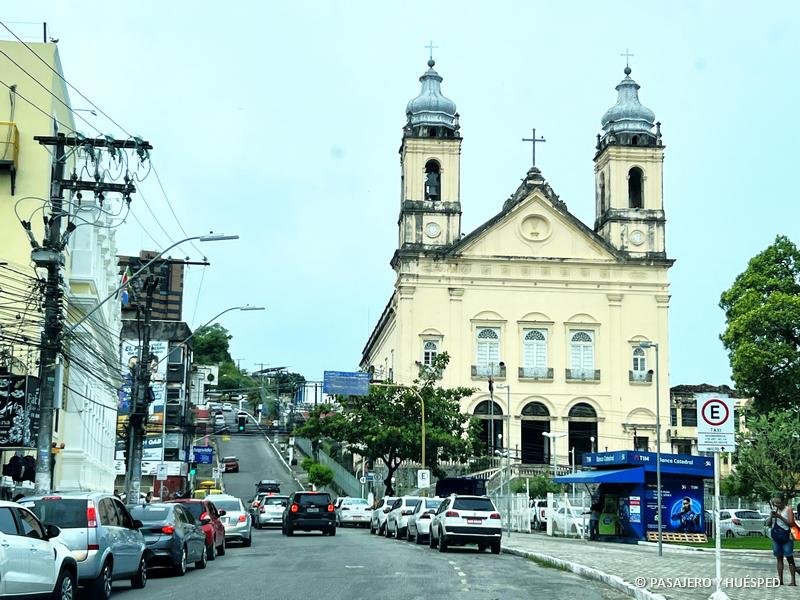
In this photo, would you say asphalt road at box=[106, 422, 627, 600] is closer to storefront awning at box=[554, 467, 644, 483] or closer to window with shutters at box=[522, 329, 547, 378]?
storefront awning at box=[554, 467, 644, 483]

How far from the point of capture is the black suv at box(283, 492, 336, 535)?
42.7 metres

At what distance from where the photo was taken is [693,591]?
62.8 ft

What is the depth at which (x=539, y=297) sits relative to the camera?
258 ft

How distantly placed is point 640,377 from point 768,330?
3008 centimetres

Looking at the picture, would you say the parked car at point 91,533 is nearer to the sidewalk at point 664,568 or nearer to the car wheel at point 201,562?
the car wheel at point 201,562

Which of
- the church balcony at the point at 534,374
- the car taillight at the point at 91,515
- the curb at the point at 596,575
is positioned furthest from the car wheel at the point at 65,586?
the church balcony at the point at 534,374

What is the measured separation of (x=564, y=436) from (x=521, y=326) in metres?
7.79

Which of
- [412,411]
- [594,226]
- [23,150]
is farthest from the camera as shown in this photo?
[594,226]

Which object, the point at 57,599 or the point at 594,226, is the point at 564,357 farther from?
the point at 57,599

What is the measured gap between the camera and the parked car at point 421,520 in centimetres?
3681

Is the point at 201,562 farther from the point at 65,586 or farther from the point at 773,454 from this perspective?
the point at 773,454

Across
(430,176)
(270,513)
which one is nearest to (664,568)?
(270,513)

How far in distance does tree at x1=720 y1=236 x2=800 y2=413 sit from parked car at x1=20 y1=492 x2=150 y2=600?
33.3 metres

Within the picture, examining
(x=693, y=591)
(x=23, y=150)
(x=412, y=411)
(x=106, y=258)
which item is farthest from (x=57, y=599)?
(x=412, y=411)
